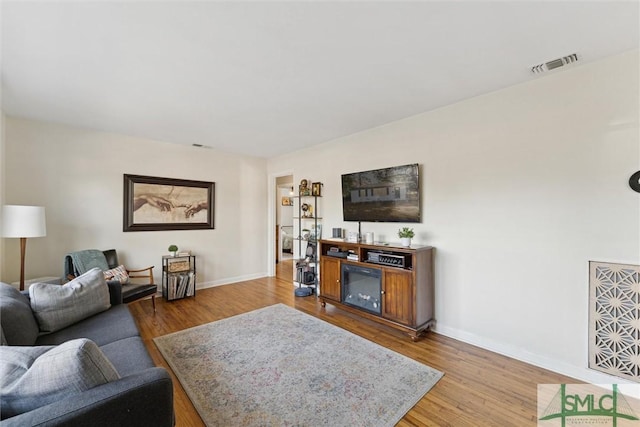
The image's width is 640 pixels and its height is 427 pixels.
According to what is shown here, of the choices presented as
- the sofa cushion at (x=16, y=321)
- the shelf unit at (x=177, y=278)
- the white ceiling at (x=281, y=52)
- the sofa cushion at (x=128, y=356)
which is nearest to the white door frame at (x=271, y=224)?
the shelf unit at (x=177, y=278)

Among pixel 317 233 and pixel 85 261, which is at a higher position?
pixel 317 233

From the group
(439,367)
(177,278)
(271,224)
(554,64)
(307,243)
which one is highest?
(554,64)

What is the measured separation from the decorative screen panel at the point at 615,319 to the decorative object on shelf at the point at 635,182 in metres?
0.58

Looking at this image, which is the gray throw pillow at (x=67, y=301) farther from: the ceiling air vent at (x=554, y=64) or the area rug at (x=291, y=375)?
the ceiling air vent at (x=554, y=64)

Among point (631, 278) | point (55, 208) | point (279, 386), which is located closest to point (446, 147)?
point (631, 278)

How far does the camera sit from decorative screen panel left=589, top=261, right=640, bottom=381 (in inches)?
78.2

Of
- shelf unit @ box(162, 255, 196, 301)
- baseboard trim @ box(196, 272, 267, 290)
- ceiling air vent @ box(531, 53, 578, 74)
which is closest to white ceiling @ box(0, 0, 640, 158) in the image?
ceiling air vent @ box(531, 53, 578, 74)

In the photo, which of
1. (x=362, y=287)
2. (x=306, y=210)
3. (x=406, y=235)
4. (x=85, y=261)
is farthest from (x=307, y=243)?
(x=85, y=261)

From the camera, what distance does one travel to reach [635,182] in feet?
6.50

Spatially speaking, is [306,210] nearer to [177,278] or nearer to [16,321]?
[177,278]

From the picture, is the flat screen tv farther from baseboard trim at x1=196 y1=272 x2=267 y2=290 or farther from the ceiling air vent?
baseboard trim at x1=196 y1=272 x2=267 y2=290

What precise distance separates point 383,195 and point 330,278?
1.34 metres

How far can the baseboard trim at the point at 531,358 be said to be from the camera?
2.11 m

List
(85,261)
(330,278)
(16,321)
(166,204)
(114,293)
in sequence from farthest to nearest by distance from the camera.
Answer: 1. (166,204)
2. (330,278)
3. (85,261)
4. (114,293)
5. (16,321)
